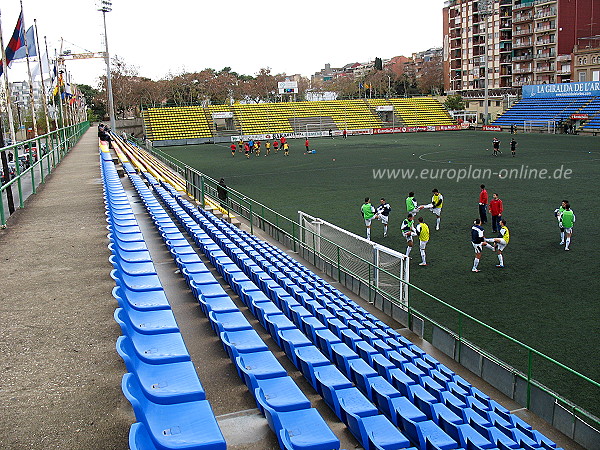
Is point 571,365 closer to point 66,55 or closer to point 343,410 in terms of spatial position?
point 343,410

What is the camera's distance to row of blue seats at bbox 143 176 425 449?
5.54 metres

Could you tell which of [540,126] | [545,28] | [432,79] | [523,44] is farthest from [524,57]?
[432,79]

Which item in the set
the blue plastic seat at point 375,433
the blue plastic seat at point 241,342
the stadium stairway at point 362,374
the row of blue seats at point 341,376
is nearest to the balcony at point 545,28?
the stadium stairway at point 362,374

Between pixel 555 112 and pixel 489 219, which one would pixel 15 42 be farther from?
pixel 555 112

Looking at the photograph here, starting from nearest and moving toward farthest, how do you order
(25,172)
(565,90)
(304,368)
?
(304,368) < (25,172) < (565,90)

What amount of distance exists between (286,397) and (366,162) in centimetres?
3653

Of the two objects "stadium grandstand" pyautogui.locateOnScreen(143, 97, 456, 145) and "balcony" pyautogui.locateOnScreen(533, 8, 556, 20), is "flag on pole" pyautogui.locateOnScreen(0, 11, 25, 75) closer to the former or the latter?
"stadium grandstand" pyautogui.locateOnScreen(143, 97, 456, 145)

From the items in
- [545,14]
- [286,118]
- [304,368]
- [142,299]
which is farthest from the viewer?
[545,14]

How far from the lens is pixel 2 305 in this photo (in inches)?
313

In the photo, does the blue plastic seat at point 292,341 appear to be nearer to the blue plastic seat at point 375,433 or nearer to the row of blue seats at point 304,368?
the row of blue seats at point 304,368

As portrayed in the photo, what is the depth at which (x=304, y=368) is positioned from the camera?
7.22 meters

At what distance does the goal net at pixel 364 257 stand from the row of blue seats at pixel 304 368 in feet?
13.1

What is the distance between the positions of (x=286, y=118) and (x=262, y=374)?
7276 centimetres

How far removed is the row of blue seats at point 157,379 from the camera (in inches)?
157
